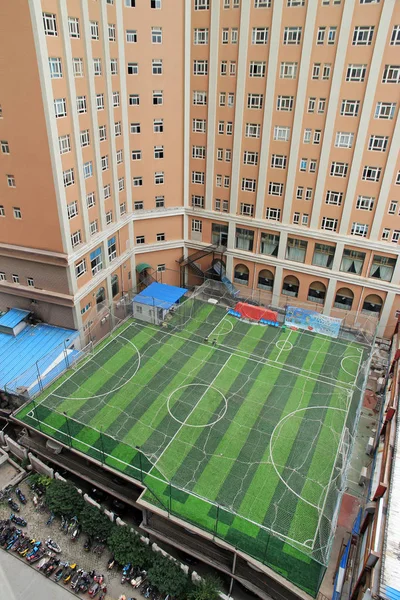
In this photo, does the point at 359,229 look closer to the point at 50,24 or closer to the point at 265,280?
the point at 265,280

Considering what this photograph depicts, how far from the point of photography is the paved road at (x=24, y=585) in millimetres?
23000

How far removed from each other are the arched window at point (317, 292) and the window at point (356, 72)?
16812 mm

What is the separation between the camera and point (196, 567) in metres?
24.5

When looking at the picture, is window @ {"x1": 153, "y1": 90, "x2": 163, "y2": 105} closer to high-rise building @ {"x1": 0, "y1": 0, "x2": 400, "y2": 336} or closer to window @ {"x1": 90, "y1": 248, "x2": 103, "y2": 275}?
high-rise building @ {"x1": 0, "y1": 0, "x2": 400, "y2": 336}

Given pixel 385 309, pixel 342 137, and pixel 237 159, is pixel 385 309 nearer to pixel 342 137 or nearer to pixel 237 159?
pixel 342 137

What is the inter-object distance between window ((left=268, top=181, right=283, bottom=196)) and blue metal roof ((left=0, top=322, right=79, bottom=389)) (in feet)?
67.6

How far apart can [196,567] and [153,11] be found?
1536 inches

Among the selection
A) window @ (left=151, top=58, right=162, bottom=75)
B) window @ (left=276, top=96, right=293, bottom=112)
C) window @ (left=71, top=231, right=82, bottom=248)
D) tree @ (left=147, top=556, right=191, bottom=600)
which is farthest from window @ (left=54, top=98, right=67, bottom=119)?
tree @ (left=147, top=556, right=191, bottom=600)

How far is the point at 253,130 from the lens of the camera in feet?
128

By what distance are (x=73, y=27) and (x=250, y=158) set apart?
674 inches

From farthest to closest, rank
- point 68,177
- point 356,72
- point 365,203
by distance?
1. point 365,203
2. point 356,72
3. point 68,177

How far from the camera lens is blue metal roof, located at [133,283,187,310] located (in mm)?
38844

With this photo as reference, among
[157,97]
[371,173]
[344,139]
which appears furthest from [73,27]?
[371,173]

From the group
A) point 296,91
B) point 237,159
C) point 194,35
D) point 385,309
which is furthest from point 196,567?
point 194,35
